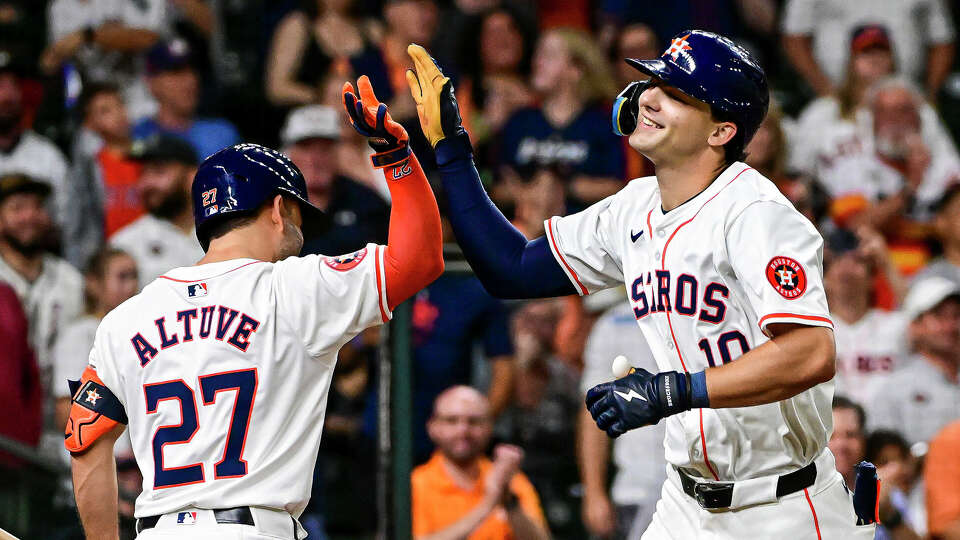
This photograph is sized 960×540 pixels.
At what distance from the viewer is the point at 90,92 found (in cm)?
735

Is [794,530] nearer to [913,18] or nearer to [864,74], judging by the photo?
[864,74]

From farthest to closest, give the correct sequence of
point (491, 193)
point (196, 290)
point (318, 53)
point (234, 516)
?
point (318, 53) → point (491, 193) → point (196, 290) → point (234, 516)

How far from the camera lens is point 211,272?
3371 mm

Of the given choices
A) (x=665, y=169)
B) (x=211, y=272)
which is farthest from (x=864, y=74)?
(x=211, y=272)

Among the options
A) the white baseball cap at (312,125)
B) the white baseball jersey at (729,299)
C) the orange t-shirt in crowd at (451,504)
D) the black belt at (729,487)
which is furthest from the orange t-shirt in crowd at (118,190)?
the black belt at (729,487)

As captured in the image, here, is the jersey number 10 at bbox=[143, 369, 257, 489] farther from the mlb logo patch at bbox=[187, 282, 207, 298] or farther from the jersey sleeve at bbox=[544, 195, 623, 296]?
the jersey sleeve at bbox=[544, 195, 623, 296]

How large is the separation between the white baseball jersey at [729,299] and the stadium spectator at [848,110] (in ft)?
14.4

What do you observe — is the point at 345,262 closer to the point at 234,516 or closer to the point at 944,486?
the point at 234,516

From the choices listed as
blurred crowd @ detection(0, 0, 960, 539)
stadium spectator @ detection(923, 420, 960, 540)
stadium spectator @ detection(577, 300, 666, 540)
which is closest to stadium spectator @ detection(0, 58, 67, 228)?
blurred crowd @ detection(0, 0, 960, 539)

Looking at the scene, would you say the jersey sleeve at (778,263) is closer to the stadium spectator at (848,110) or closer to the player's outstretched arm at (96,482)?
the player's outstretched arm at (96,482)

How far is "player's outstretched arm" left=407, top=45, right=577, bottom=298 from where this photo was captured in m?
3.68

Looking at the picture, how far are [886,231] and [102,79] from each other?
14.7ft

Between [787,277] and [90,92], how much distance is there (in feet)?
17.2

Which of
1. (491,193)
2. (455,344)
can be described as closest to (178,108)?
(491,193)
